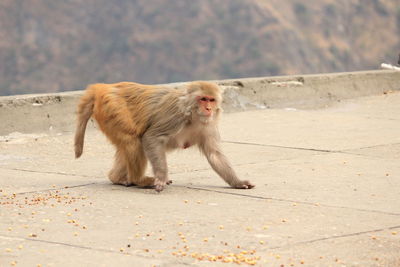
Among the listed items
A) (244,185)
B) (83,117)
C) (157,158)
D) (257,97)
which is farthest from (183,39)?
(157,158)

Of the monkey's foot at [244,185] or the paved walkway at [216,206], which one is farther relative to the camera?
the monkey's foot at [244,185]

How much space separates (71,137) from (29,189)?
3.33m

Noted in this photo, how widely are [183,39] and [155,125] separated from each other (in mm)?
82034

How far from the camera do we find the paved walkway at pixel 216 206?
18.7ft

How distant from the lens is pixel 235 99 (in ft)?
44.1

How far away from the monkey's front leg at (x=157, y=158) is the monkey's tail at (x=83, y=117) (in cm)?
69

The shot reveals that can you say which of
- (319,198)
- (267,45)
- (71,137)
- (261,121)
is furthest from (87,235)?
(267,45)

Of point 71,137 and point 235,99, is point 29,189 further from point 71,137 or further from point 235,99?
point 235,99

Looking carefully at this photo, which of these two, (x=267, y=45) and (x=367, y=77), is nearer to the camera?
(x=367, y=77)

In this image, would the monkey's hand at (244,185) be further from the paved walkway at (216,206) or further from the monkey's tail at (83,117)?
the monkey's tail at (83,117)

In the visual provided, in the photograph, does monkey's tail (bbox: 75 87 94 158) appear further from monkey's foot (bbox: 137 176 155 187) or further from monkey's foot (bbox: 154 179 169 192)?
Result: monkey's foot (bbox: 154 179 169 192)

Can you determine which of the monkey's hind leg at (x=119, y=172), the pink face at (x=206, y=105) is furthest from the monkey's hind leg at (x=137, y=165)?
the pink face at (x=206, y=105)

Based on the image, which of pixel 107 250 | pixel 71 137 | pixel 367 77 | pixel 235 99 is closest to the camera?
pixel 107 250

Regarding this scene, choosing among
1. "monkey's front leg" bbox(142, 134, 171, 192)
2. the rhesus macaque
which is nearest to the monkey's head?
the rhesus macaque
